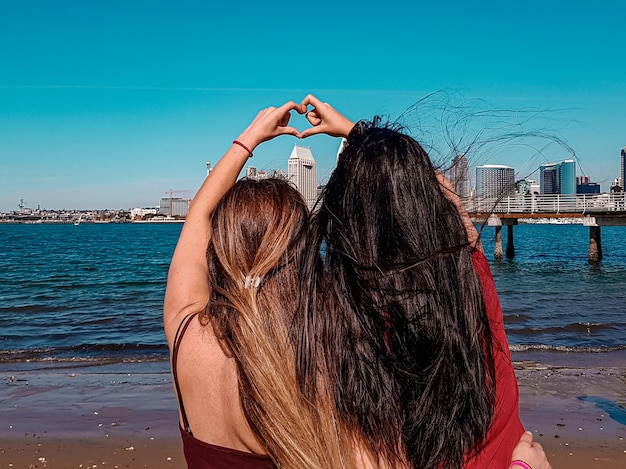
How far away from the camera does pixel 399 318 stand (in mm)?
1247

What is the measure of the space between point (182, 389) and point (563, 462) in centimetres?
533

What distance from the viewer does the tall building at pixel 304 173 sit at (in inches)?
64.7

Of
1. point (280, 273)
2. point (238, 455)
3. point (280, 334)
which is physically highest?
point (280, 273)

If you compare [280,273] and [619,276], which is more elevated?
[280,273]

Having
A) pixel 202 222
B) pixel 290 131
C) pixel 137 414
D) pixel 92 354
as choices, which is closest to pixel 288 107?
pixel 290 131

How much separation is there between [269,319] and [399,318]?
31cm

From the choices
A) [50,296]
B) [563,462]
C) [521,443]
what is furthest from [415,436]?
[50,296]

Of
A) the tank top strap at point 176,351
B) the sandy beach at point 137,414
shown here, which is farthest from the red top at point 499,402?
the sandy beach at point 137,414

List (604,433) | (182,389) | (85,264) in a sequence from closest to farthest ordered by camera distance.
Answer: (182,389)
(604,433)
(85,264)

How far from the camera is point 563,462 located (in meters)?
5.53

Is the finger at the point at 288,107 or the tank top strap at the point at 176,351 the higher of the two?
the finger at the point at 288,107

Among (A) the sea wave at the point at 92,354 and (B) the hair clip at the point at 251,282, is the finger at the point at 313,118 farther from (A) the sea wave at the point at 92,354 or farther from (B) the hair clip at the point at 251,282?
(A) the sea wave at the point at 92,354

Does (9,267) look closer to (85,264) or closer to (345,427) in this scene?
(85,264)

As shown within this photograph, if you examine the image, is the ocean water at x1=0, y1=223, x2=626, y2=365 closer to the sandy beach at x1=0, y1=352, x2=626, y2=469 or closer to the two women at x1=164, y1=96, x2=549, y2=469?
the sandy beach at x1=0, y1=352, x2=626, y2=469
